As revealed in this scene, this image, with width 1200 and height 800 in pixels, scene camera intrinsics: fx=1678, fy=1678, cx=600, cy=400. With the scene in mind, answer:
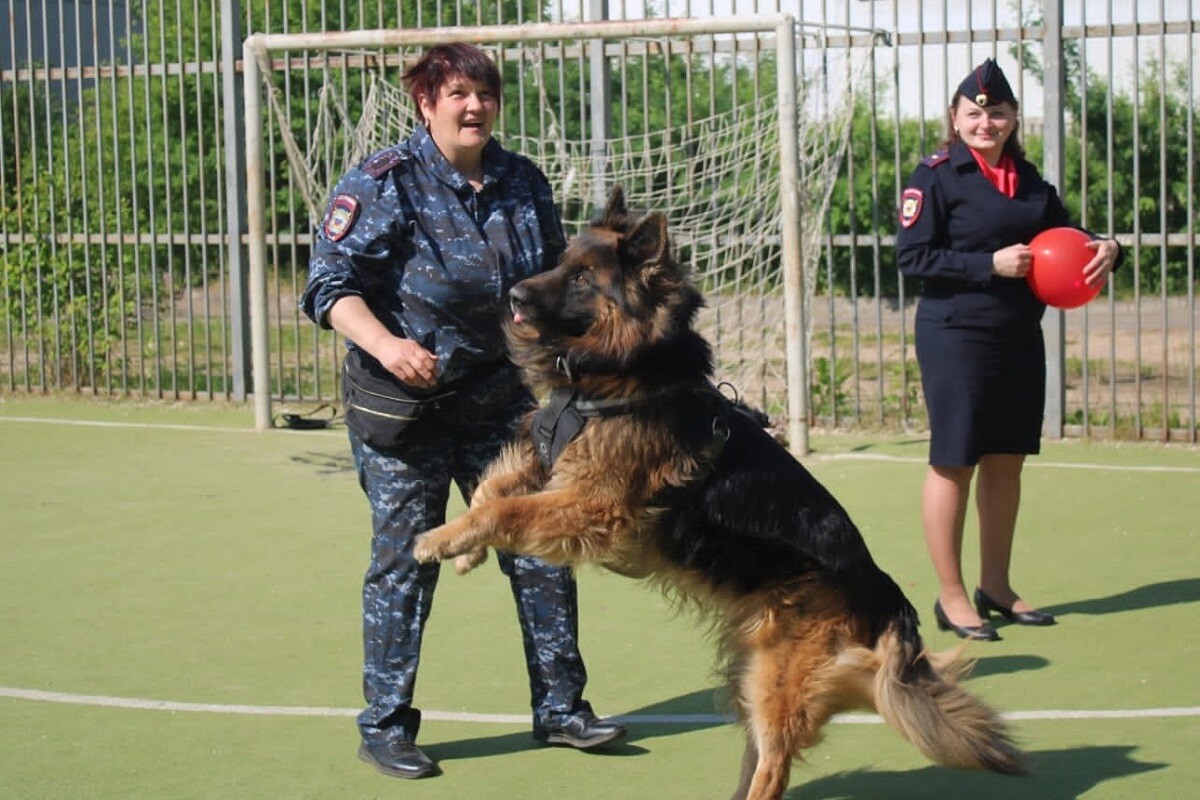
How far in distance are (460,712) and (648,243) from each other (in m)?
2.21

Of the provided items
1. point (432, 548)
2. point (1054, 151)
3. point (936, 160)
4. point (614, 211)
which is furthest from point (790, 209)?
point (432, 548)

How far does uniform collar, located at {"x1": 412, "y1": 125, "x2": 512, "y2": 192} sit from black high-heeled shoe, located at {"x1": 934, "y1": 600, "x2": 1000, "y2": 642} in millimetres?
2889

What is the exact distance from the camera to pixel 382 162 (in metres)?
5.58

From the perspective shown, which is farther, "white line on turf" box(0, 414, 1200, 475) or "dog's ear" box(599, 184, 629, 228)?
"white line on turf" box(0, 414, 1200, 475)

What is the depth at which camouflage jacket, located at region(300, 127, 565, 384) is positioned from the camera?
5.46 m

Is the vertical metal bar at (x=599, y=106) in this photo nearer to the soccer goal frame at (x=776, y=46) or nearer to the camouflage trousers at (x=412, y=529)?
the soccer goal frame at (x=776, y=46)

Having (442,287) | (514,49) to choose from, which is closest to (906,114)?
(514,49)

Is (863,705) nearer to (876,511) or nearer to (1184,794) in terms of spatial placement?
(1184,794)

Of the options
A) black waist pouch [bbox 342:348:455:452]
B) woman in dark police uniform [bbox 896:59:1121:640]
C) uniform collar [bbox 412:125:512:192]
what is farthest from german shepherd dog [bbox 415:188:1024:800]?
woman in dark police uniform [bbox 896:59:1121:640]

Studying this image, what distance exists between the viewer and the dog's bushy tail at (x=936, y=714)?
4805 mm

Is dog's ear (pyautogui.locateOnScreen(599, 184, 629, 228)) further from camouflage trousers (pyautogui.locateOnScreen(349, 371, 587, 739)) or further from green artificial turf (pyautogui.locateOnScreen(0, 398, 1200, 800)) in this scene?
green artificial turf (pyautogui.locateOnScreen(0, 398, 1200, 800))

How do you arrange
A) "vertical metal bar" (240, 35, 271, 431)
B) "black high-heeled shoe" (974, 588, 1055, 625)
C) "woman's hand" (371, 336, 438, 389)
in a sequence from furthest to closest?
"vertical metal bar" (240, 35, 271, 431)
"black high-heeled shoe" (974, 588, 1055, 625)
"woman's hand" (371, 336, 438, 389)

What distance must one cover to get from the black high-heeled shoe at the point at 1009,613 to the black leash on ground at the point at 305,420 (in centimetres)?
680

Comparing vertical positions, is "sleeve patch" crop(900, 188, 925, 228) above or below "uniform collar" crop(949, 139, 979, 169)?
below
